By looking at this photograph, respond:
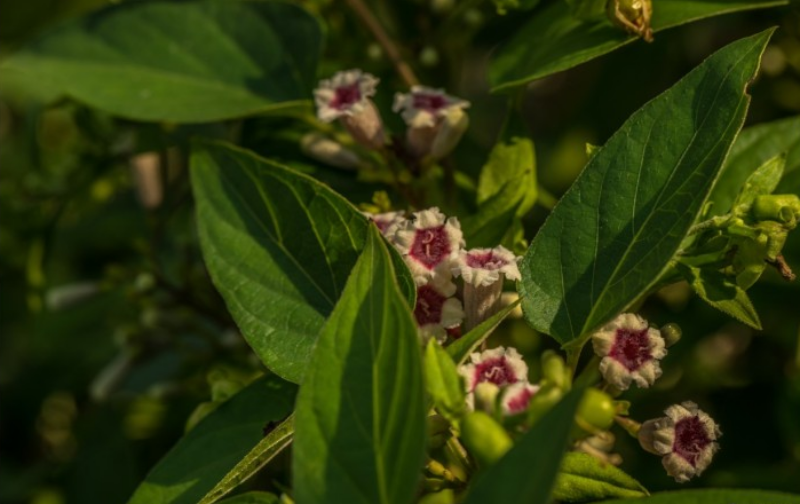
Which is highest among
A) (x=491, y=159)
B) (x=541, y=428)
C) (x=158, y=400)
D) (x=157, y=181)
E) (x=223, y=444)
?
(x=541, y=428)

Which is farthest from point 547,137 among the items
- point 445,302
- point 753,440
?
point 445,302

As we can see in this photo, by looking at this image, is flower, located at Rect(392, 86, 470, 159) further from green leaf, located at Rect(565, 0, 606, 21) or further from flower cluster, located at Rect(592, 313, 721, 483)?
flower cluster, located at Rect(592, 313, 721, 483)

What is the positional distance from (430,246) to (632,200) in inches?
9.6

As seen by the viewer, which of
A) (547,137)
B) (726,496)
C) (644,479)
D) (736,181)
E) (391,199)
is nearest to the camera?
(726,496)

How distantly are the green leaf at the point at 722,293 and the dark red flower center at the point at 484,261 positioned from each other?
0.67 ft

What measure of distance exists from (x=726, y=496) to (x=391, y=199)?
0.77 metres

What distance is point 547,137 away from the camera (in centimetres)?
287

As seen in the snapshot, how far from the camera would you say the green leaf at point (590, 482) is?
1.14 metres

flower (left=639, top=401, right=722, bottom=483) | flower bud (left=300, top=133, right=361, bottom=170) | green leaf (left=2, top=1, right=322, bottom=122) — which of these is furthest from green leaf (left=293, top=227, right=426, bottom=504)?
green leaf (left=2, top=1, right=322, bottom=122)

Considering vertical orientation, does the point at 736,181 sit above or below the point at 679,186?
below

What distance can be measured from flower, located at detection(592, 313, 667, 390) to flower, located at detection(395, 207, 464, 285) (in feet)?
0.66

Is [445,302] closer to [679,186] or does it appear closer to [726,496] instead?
[679,186]

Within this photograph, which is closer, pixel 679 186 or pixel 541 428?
pixel 541 428

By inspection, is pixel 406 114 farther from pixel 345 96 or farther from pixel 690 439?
pixel 690 439
